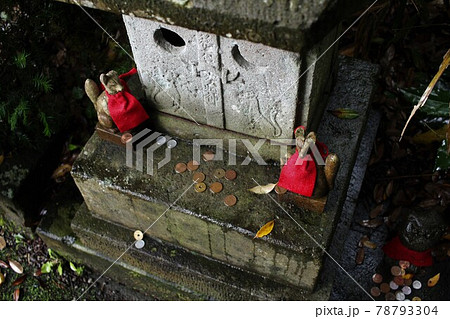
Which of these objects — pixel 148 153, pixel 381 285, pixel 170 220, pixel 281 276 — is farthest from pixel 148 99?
pixel 381 285

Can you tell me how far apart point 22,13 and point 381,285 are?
3434 millimetres

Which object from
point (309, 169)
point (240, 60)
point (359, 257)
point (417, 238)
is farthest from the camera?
point (359, 257)

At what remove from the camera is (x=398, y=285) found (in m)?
3.52

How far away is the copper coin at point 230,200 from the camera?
2674 mm

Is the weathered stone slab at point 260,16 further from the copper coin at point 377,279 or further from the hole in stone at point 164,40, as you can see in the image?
the copper coin at point 377,279

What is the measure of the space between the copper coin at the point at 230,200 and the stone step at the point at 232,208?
27mm

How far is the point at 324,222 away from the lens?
8.52 feet

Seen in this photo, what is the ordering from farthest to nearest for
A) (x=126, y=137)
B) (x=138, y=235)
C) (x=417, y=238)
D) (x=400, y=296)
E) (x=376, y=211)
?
(x=376, y=211), (x=400, y=296), (x=417, y=238), (x=138, y=235), (x=126, y=137)

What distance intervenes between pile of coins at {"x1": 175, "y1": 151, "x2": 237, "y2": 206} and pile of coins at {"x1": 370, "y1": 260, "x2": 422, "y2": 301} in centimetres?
160

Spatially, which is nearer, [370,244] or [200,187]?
[200,187]

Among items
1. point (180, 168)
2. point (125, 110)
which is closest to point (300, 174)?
point (180, 168)

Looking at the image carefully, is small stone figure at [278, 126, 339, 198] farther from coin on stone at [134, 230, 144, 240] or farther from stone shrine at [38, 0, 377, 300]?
coin on stone at [134, 230, 144, 240]

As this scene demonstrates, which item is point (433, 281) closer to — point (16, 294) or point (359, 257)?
point (359, 257)

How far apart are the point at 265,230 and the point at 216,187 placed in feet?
1.29
